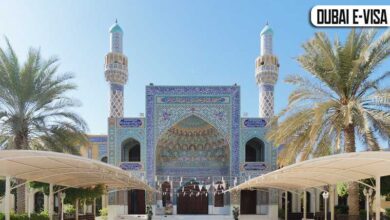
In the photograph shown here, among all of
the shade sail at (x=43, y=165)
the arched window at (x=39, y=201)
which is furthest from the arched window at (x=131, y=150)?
the shade sail at (x=43, y=165)

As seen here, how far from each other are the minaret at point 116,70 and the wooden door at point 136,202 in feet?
16.1

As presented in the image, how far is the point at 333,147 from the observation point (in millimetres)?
13812

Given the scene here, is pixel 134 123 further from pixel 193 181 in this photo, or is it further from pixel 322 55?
pixel 322 55

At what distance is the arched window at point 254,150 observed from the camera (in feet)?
87.8

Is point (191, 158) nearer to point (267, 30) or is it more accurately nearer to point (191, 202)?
point (191, 202)

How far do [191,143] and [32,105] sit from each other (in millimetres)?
13476

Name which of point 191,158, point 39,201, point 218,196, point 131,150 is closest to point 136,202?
point 131,150

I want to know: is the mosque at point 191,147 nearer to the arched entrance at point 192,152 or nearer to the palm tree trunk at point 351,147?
the arched entrance at point 192,152

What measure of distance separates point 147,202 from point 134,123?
14.5 feet

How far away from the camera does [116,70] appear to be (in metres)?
25.9

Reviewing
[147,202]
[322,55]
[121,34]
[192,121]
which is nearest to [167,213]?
[147,202]

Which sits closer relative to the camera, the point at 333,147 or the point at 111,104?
the point at 333,147

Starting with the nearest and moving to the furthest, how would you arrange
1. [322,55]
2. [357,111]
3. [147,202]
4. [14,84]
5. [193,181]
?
1. [357,111]
2. [322,55]
3. [14,84]
4. [147,202]
5. [193,181]

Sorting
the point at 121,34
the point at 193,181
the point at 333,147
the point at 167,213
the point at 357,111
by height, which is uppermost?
the point at 121,34
